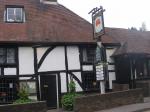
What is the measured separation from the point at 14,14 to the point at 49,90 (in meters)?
5.78

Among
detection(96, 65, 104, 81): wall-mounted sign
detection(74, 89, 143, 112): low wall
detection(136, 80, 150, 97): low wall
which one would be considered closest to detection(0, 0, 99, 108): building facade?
detection(136, 80, 150, 97): low wall

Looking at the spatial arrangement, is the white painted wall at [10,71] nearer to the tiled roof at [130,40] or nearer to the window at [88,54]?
the window at [88,54]

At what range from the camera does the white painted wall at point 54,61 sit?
2086cm

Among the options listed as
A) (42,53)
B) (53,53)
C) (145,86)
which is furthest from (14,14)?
(145,86)

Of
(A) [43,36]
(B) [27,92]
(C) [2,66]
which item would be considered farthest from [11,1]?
(B) [27,92]

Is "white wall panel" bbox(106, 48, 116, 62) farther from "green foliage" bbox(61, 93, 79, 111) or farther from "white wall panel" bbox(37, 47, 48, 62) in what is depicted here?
"green foliage" bbox(61, 93, 79, 111)

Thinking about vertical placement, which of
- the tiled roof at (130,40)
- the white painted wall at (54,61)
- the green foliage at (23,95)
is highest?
the tiled roof at (130,40)

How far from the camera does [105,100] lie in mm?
17922

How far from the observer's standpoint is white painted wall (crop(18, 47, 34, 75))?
20188 millimetres

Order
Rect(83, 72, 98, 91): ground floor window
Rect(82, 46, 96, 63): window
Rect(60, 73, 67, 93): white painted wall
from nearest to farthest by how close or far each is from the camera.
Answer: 1. Rect(60, 73, 67, 93): white painted wall
2. Rect(83, 72, 98, 91): ground floor window
3. Rect(82, 46, 96, 63): window

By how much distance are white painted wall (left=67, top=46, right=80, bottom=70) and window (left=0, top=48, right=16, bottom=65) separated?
3739mm

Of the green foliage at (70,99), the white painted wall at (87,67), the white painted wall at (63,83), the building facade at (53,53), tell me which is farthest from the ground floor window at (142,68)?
the green foliage at (70,99)

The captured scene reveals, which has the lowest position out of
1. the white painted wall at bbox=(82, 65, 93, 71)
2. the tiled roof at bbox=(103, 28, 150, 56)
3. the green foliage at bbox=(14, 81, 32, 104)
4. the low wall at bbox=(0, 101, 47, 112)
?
the low wall at bbox=(0, 101, 47, 112)

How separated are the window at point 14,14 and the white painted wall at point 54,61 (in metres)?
3.36
